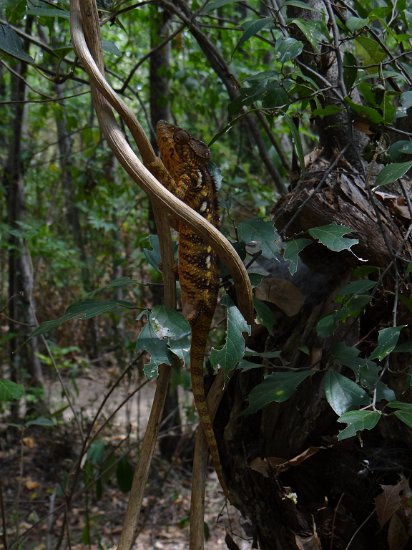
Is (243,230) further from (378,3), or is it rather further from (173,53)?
(173,53)

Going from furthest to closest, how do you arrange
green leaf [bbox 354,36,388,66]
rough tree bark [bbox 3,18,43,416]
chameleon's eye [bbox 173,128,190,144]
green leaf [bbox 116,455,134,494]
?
rough tree bark [bbox 3,18,43,416] < green leaf [bbox 116,455,134,494] < chameleon's eye [bbox 173,128,190,144] < green leaf [bbox 354,36,388,66]

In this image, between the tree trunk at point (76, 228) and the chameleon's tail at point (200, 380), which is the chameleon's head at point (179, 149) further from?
the tree trunk at point (76, 228)

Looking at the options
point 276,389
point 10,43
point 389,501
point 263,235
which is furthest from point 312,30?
point 389,501

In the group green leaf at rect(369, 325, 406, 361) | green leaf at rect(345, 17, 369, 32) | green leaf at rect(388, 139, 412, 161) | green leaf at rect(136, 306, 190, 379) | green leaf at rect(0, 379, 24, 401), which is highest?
green leaf at rect(345, 17, 369, 32)

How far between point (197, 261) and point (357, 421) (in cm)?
65

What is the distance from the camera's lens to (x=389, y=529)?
1595 millimetres

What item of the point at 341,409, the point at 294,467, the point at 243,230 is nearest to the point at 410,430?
the point at 294,467

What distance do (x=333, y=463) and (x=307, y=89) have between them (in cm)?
103

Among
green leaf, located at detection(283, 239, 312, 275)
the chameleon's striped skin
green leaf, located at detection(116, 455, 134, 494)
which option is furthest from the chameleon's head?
green leaf, located at detection(116, 455, 134, 494)

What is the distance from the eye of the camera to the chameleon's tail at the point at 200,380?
154 centimetres

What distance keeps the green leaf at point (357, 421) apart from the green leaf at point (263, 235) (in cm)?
40

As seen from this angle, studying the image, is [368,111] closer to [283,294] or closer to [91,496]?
[283,294]

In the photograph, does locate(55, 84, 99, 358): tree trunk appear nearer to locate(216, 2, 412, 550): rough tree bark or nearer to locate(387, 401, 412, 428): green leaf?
locate(216, 2, 412, 550): rough tree bark

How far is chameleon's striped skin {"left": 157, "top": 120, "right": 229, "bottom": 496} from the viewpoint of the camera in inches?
61.2
